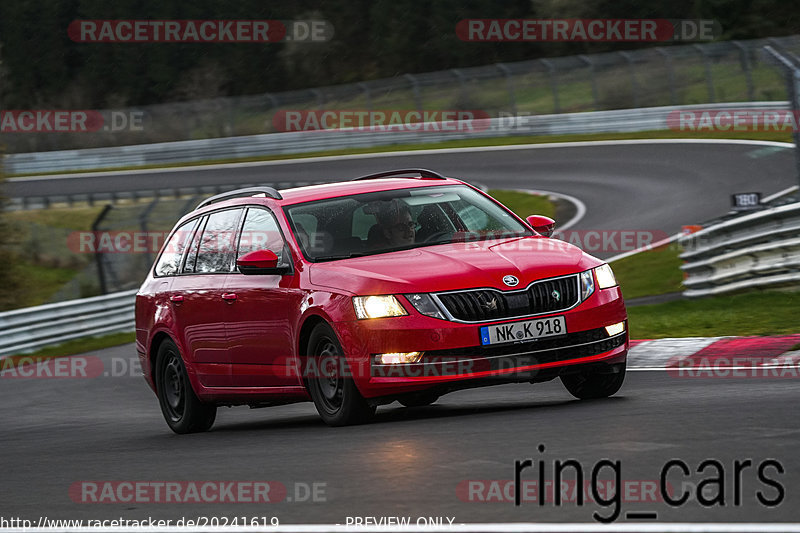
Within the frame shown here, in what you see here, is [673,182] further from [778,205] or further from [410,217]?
[410,217]

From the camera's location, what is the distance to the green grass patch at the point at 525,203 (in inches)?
1181

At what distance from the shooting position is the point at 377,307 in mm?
8664

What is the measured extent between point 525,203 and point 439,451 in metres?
24.4

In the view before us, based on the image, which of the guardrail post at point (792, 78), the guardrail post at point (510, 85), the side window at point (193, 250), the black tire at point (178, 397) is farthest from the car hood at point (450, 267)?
the guardrail post at point (510, 85)

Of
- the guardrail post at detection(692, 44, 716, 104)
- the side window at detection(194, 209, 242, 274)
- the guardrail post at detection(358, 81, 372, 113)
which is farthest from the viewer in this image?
the guardrail post at detection(358, 81, 372, 113)

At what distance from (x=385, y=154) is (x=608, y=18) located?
26.4 meters

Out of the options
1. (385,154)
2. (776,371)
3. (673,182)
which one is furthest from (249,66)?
(776,371)

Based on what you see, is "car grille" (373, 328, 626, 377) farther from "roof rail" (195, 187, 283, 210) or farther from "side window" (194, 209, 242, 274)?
"side window" (194, 209, 242, 274)

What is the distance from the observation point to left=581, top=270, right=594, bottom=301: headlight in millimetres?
9016

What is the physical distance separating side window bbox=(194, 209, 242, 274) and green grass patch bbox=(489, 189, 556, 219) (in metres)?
18.8

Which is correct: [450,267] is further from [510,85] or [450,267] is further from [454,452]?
[510,85]

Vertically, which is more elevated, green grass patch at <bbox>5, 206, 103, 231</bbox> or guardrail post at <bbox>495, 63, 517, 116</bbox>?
guardrail post at <bbox>495, 63, 517, 116</bbox>

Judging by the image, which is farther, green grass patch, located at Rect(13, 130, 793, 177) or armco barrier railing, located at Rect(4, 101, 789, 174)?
armco barrier railing, located at Rect(4, 101, 789, 174)

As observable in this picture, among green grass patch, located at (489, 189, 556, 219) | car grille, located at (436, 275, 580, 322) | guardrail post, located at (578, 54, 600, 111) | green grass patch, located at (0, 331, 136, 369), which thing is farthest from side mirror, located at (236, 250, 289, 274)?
guardrail post, located at (578, 54, 600, 111)
